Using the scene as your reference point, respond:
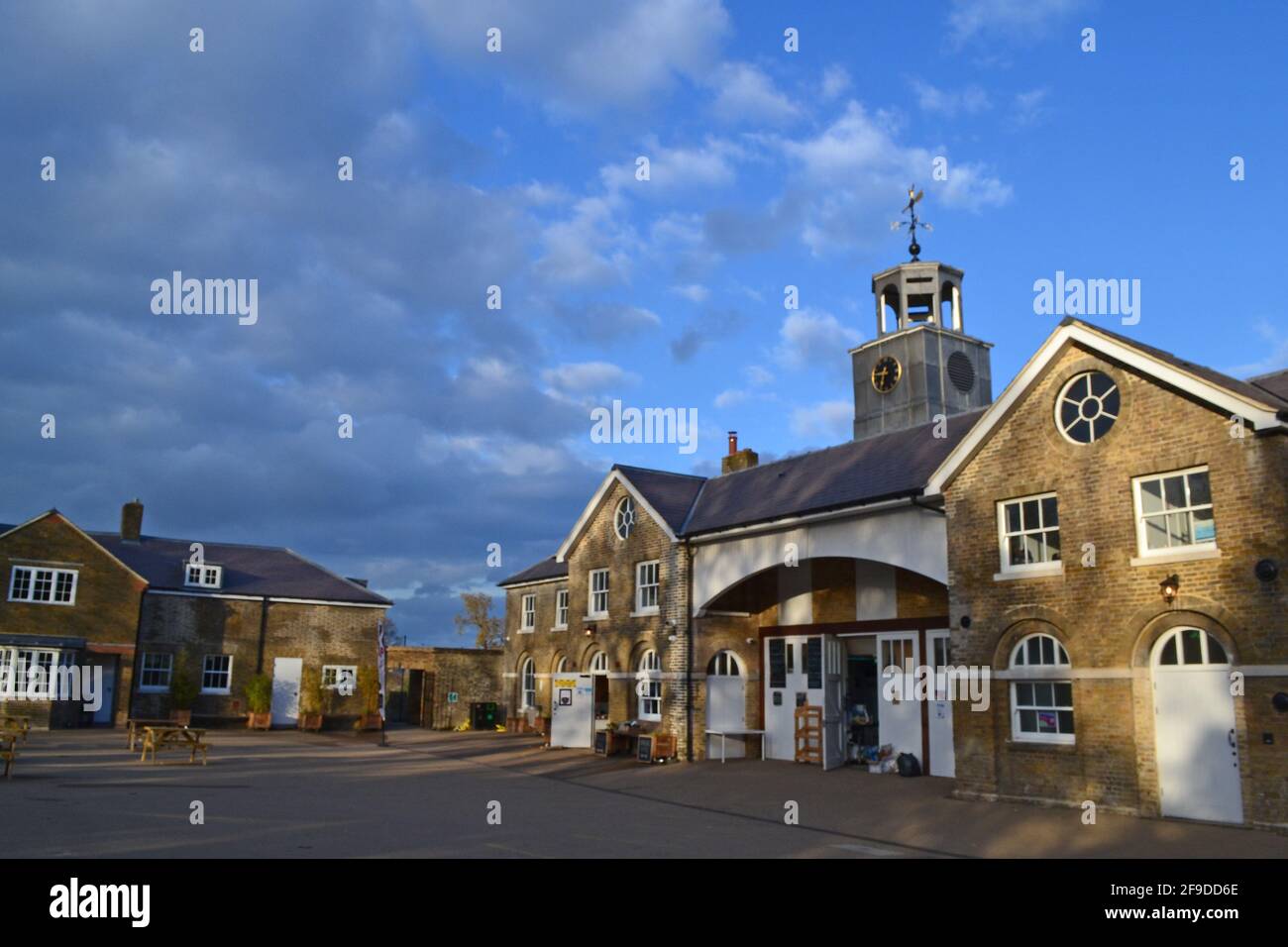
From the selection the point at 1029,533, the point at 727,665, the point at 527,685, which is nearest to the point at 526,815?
the point at 1029,533

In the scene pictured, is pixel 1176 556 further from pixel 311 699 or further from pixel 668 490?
pixel 311 699

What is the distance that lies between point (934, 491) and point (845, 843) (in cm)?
731

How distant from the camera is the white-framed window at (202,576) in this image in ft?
122

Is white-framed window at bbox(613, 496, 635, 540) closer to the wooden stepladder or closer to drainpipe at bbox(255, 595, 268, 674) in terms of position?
the wooden stepladder

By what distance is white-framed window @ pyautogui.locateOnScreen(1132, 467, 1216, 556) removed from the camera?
1448 cm

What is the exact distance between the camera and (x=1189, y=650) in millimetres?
14492

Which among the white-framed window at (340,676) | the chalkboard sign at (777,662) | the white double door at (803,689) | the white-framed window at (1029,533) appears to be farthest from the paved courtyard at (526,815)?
the white-framed window at (340,676)

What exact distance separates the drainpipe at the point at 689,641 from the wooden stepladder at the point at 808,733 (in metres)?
2.76

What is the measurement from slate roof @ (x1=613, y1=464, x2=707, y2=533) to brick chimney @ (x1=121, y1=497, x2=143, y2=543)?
74.1 ft

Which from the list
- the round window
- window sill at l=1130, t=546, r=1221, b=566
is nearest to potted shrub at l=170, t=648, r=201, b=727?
the round window

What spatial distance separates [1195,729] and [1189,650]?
3.68 ft
